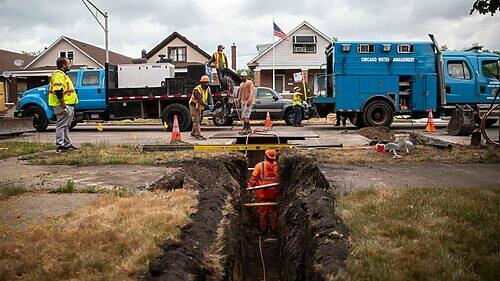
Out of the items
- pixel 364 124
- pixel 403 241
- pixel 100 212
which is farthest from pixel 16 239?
pixel 364 124

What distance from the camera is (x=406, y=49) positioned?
56.0ft

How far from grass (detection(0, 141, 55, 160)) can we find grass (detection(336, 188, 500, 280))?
295 inches

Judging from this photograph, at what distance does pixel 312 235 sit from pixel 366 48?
42.7 feet

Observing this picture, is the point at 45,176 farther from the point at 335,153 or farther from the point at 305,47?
the point at 305,47

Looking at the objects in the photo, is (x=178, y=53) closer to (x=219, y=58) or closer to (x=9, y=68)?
(x=9, y=68)

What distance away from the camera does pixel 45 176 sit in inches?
303

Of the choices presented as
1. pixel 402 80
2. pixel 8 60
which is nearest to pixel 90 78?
pixel 402 80

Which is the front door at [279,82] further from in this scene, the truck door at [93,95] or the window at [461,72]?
the truck door at [93,95]

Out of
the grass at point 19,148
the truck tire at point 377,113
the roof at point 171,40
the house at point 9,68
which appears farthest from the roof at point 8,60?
the truck tire at point 377,113

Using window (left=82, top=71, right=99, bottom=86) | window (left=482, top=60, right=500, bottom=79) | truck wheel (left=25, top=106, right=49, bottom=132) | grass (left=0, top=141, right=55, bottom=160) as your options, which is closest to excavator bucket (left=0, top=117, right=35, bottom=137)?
truck wheel (left=25, top=106, right=49, bottom=132)

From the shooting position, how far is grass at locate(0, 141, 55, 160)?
1035 centimetres

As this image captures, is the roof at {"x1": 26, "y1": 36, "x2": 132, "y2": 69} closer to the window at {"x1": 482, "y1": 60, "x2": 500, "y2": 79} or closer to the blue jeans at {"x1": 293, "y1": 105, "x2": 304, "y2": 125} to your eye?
the blue jeans at {"x1": 293, "y1": 105, "x2": 304, "y2": 125}

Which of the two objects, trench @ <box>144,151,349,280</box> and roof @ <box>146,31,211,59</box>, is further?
roof @ <box>146,31,211,59</box>

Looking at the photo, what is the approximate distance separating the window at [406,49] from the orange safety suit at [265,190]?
9828 mm
